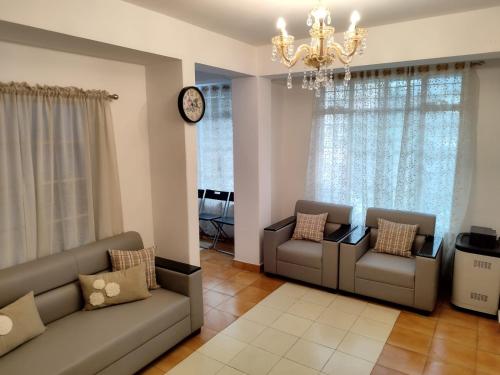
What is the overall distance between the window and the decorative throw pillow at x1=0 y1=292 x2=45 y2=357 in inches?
128

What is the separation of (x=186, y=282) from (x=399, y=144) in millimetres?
2697

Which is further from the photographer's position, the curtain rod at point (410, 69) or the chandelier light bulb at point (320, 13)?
the curtain rod at point (410, 69)

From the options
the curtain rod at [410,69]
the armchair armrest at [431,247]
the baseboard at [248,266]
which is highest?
the curtain rod at [410,69]

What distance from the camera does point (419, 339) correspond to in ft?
9.76

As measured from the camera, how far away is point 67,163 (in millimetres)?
2812

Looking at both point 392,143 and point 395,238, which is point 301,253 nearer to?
point 395,238

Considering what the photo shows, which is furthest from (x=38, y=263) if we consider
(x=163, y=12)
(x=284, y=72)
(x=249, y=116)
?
(x=284, y=72)

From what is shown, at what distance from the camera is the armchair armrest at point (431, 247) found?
3.31 metres

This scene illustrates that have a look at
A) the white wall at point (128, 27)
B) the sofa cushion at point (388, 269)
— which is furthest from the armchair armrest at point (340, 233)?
the white wall at point (128, 27)

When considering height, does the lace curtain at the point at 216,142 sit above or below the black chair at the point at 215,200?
above

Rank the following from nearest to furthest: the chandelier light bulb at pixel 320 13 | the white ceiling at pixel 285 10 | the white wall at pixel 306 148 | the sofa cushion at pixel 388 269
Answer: the chandelier light bulb at pixel 320 13 → the white ceiling at pixel 285 10 → the sofa cushion at pixel 388 269 → the white wall at pixel 306 148

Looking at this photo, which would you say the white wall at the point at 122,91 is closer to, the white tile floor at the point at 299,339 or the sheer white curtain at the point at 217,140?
the white tile floor at the point at 299,339

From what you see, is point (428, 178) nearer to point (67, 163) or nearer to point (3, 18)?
point (67, 163)

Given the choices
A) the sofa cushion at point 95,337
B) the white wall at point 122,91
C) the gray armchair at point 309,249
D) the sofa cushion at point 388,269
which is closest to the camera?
the sofa cushion at point 95,337
